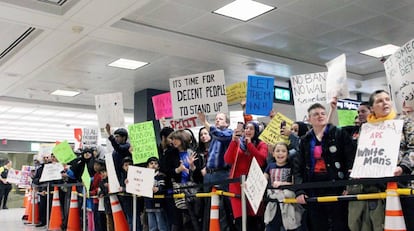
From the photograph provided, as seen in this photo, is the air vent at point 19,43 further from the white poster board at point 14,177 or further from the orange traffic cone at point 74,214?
the white poster board at point 14,177

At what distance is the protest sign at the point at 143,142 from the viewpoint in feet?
17.3

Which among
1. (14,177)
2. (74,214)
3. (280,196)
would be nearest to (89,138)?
(74,214)

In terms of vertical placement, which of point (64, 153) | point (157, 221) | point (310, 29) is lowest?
point (157, 221)

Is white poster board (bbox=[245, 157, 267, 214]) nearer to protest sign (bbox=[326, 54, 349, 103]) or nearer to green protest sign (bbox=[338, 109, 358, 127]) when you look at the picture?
protest sign (bbox=[326, 54, 349, 103])

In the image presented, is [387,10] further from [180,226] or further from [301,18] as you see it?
[180,226]

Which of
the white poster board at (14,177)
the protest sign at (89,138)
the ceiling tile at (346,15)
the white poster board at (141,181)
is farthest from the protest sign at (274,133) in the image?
the white poster board at (14,177)

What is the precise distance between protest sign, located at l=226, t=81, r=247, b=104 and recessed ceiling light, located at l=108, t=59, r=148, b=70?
4.43 metres

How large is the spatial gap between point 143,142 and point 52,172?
411cm

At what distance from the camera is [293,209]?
3764mm

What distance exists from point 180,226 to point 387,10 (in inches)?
178

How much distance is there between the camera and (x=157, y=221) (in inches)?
206

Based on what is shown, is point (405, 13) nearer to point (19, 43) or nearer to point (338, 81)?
point (338, 81)

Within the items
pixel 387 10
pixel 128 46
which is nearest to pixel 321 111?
pixel 387 10

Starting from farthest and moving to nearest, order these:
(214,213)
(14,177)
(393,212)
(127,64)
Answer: (14,177) → (127,64) → (214,213) → (393,212)
